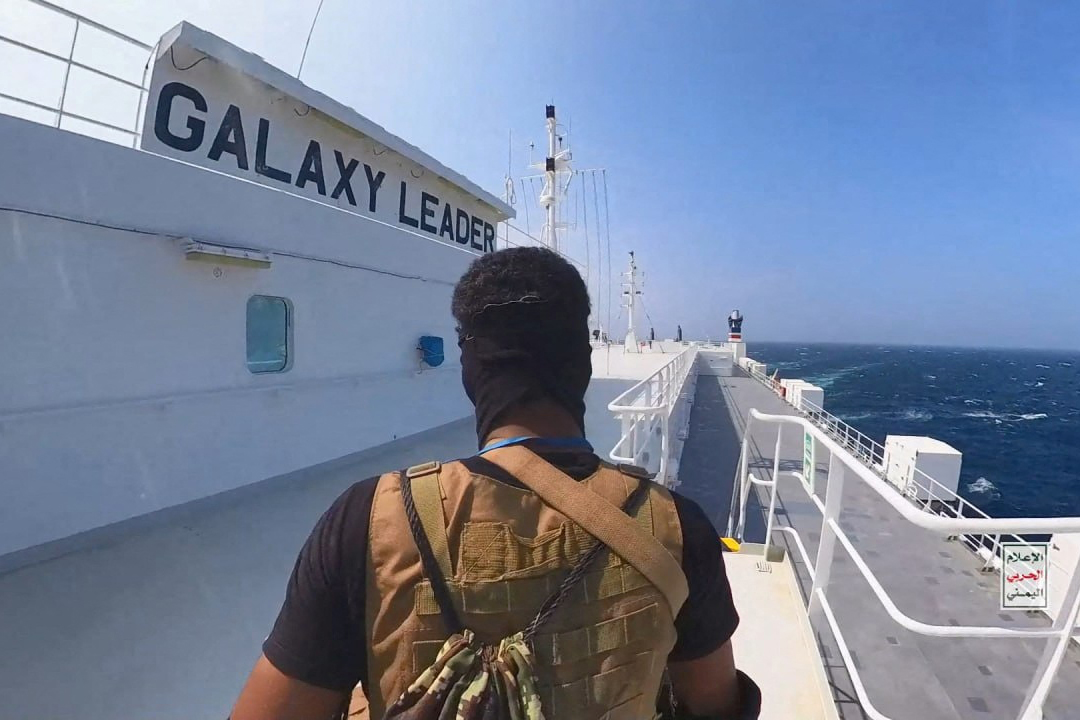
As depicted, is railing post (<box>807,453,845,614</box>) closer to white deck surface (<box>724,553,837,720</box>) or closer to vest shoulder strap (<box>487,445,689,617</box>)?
white deck surface (<box>724,553,837,720</box>)

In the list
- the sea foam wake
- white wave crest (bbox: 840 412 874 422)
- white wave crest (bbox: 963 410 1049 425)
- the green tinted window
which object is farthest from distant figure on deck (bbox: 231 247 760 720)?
the sea foam wake

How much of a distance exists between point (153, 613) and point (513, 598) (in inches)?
124

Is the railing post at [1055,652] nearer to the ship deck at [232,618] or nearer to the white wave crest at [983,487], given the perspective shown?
the ship deck at [232,618]

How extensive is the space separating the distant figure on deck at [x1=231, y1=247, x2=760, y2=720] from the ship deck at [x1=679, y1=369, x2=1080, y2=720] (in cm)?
245

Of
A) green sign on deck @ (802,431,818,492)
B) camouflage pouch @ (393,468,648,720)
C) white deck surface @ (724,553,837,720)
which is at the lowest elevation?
white deck surface @ (724,553,837,720)

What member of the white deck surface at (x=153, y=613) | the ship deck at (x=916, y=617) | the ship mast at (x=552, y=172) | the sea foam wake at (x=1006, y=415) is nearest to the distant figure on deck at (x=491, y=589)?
the white deck surface at (x=153, y=613)

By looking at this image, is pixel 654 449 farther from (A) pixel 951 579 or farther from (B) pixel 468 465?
(B) pixel 468 465

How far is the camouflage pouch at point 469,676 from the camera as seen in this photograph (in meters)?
0.88

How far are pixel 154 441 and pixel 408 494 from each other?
4022mm

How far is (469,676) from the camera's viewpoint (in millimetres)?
909

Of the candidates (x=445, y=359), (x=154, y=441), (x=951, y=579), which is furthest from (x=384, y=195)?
(x=951, y=579)

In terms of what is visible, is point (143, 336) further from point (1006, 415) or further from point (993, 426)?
point (1006, 415)

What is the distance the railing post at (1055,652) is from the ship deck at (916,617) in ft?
2.81

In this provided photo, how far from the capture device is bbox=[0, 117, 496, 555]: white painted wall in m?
3.24
